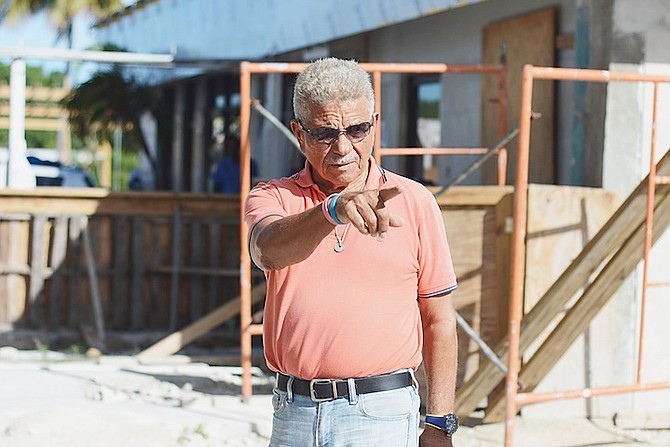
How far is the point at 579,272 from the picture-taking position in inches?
249

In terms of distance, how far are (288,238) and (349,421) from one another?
1.91 ft

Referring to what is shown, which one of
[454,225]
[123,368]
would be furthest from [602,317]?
[123,368]

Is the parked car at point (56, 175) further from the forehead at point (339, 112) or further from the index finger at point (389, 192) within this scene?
the index finger at point (389, 192)

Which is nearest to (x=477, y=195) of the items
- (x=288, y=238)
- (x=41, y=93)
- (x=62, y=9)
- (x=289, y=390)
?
(x=289, y=390)

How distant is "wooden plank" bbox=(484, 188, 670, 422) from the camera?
6.29m

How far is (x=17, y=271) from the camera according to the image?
11.0m

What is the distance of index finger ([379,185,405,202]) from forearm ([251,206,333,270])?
0.22 m

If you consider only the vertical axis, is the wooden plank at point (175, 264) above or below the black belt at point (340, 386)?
below

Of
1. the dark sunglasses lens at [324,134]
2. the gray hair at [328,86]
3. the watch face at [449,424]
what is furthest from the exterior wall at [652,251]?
the dark sunglasses lens at [324,134]

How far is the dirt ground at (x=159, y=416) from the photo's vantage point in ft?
21.1

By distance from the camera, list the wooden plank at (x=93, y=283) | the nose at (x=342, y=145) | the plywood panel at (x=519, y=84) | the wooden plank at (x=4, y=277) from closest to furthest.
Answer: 1. the nose at (x=342, y=145)
2. the plywood panel at (x=519, y=84)
3. the wooden plank at (x=93, y=283)
4. the wooden plank at (x=4, y=277)

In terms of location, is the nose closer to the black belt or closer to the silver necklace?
the silver necklace

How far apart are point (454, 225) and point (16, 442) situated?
3114 mm

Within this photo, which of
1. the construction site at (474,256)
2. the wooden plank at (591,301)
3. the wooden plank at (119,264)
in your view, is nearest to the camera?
the wooden plank at (591,301)
